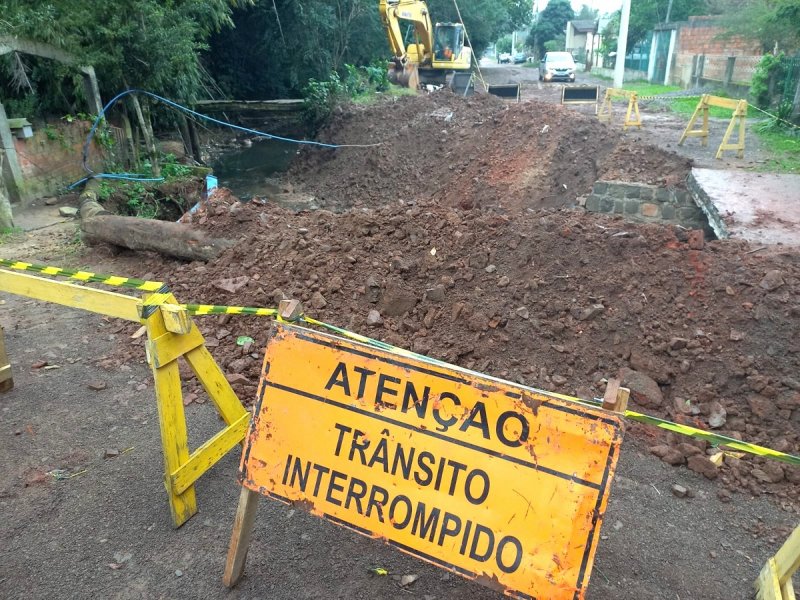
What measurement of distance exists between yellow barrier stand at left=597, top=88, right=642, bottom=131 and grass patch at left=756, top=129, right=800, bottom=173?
2666 millimetres

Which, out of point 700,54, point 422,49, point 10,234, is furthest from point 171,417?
point 700,54

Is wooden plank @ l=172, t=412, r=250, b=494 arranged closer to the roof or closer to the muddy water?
the muddy water

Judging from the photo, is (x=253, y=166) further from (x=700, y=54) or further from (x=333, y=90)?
(x=700, y=54)

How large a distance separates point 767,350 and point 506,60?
71.9 meters

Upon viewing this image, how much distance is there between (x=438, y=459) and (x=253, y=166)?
16153 mm

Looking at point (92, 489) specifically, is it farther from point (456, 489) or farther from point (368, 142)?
point (368, 142)

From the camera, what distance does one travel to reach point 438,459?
220cm

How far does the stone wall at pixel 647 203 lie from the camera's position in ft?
25.3

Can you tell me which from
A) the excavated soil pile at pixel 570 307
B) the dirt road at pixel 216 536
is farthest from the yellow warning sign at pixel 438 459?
the excavated soil pile at pixel 570 307

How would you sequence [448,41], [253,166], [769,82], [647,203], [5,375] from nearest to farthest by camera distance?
1. [5,375]
2. [647,203]
3. [769,82]
4. [253,166]
5. [448,41]

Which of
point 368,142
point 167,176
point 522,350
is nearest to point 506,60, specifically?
point 368,142

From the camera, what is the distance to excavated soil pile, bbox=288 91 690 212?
378 inches

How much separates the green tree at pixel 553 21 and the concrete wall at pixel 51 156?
205 feet

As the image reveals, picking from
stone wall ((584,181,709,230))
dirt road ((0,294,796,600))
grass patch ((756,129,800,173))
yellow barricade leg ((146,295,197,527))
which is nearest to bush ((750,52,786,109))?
grass patch ((756,129,800,173))
